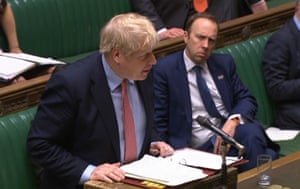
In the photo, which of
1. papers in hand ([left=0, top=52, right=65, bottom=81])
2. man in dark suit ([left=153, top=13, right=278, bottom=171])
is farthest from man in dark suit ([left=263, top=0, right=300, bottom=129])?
papers in hand ([left=0, top=52, right=65, bottom=81])

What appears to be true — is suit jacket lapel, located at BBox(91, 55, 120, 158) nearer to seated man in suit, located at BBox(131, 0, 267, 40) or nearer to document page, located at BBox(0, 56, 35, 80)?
document page, located at BBox(0, 56, 35, 80)

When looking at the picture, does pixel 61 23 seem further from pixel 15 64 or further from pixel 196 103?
pixel 196 103

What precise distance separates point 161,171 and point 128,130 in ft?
1.06

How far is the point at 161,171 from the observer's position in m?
2.63

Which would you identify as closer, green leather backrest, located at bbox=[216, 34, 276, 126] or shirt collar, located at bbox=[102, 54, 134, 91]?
shirt collar, located at bbox=[102, 54, 134, 91]

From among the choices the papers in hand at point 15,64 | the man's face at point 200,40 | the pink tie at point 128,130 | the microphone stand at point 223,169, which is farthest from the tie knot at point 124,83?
the man's face at point 200,40

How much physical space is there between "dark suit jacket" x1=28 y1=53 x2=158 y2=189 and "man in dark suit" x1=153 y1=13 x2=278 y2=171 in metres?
0.77

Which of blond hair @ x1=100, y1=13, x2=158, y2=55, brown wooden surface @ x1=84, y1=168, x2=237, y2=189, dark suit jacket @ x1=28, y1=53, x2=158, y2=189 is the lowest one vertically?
brown wooden surface @ x1=84, y1=168, x2=237, y2=189

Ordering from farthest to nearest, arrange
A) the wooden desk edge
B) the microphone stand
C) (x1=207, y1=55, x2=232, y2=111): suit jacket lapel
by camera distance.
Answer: (x1=207, y1=55, x2=232, y2=111): suit jacket lapel, the wooden desk edge, the microphone stand

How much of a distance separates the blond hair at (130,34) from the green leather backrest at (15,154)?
0.63 meters

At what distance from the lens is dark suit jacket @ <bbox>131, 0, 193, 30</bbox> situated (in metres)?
4.46

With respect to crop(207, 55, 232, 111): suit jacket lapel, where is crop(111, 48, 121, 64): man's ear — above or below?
above

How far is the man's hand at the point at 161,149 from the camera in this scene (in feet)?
9.55

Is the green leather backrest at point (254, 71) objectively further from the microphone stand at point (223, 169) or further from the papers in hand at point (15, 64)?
the microphone stand at point (223, 169)
